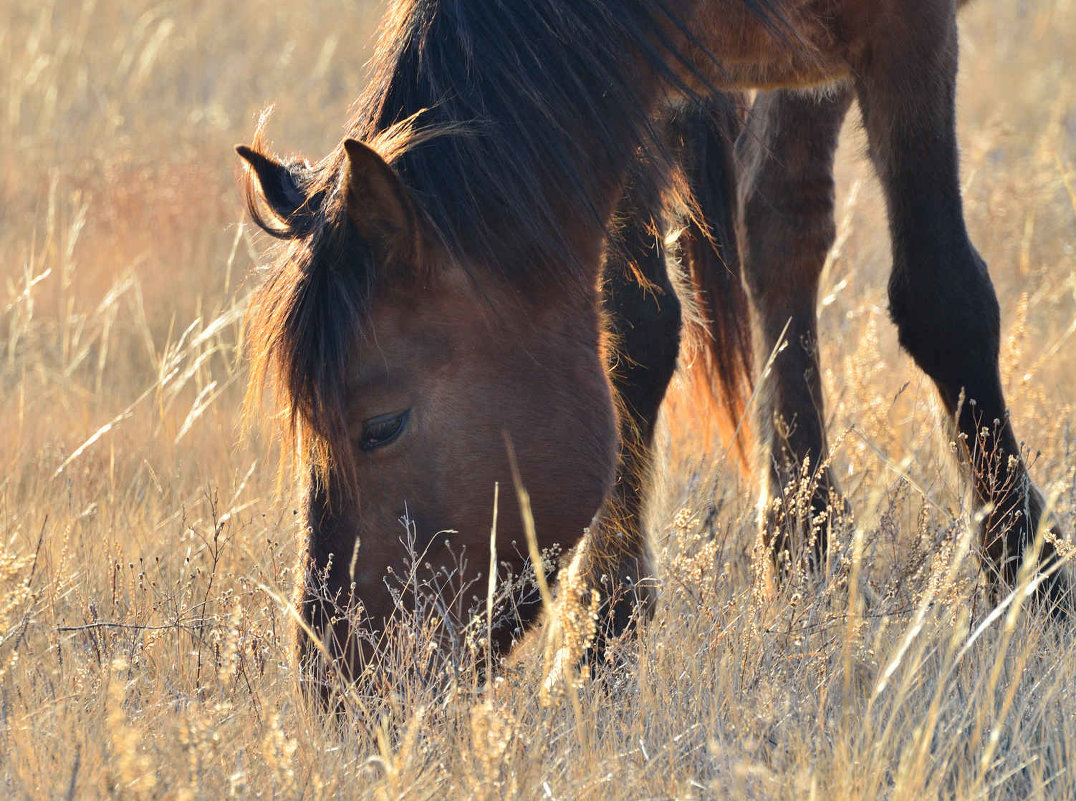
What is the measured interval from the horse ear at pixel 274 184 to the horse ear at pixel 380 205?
0.20 m

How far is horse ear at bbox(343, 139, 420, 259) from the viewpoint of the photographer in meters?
1.94

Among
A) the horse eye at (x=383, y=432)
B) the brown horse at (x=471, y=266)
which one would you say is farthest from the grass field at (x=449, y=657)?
the horse eye at (x=383, y=432)

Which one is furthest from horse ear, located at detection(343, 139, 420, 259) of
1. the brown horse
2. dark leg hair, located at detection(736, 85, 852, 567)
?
dark leg hair, located at detection(736, 85, 852, 567)

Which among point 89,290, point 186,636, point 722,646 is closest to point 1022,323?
point 722,646

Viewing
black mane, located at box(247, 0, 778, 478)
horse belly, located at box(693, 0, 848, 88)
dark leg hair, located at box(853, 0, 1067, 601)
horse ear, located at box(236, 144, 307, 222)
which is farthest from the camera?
dark leg hair, located at box(853, 0, 1067, 601)

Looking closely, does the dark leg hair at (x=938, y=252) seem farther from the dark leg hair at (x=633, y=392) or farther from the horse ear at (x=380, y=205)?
the horse ear at (x=380, y=205)

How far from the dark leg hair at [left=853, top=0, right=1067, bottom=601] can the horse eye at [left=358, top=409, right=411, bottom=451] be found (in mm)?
1362

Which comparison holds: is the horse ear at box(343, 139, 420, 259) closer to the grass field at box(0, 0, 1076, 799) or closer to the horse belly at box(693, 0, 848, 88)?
Result: the grass field at box(0, 0, 1076, 799)

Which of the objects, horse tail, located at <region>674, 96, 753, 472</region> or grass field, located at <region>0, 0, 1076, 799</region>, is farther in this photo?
horse tail, located at <region>674, 96, 753, 472</region>

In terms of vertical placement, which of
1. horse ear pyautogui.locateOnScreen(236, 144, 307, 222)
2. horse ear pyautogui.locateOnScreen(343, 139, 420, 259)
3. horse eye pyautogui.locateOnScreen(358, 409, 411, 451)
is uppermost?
horse ear pyautogui.locateOnScreen(236, 144, 307, 222)

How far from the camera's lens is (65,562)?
2.62 meters

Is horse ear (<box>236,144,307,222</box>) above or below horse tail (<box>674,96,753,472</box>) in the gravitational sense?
above

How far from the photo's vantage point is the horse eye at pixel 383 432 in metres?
2.11

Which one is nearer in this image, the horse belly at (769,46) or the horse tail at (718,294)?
the horse belly at (769,46)
